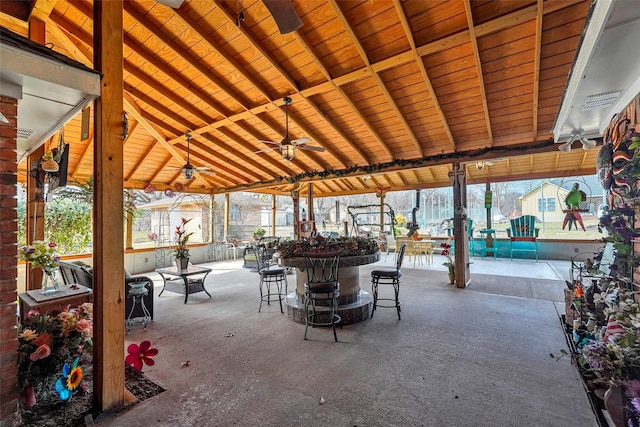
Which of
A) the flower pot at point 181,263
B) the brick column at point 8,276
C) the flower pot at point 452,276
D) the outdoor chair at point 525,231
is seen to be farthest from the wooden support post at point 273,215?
the brick column at point 8,276

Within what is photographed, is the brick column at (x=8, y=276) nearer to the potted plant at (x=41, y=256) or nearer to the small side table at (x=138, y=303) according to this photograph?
the potted plant at (x=41, y=256)

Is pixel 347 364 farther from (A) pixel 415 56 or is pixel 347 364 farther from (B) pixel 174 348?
(A) pixel 415 56

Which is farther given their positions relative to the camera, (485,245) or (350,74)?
(485,245)

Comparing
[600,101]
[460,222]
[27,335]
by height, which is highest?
[600,101]

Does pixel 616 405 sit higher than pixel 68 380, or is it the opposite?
pixel 68 380

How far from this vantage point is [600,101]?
2633 millimetres

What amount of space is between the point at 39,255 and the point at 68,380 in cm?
139

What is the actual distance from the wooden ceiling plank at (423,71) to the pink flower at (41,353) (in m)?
4.38

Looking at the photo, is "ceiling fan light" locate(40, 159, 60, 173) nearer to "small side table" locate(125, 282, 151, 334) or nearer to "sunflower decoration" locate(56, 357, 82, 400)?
"small side table" locate(125, 282, 151, 334)

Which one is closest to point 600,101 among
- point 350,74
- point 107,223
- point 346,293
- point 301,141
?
point 350,74

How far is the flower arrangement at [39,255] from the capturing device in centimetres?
281

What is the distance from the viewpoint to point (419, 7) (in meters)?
3.33

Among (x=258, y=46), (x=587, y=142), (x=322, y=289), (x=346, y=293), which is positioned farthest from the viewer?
(x=346, y=293)

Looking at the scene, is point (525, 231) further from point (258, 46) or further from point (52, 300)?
point (52, 300)
